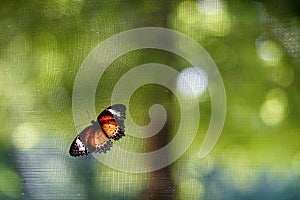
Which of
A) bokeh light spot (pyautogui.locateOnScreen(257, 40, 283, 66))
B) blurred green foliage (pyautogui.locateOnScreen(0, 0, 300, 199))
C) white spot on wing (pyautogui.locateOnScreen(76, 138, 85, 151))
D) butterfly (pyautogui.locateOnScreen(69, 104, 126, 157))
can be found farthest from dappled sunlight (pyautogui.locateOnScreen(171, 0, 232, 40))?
white spot on wing (pyautogui.locateOnScreen(76, 138, 85, 151))

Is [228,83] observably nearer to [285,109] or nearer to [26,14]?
[285,109]

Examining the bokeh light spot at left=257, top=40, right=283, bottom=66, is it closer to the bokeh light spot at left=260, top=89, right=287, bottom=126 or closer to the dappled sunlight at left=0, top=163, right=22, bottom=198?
the bokeh light spot at left=260, top=89, right=287, bottom=126

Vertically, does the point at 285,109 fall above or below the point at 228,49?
below

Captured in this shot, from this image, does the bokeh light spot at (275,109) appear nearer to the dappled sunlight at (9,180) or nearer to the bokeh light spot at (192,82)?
the bokeh light spot at (192,82)

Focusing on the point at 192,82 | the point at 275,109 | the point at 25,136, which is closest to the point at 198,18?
the point at 192,82

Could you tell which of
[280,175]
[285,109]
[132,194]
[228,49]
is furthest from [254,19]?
[132,194]
